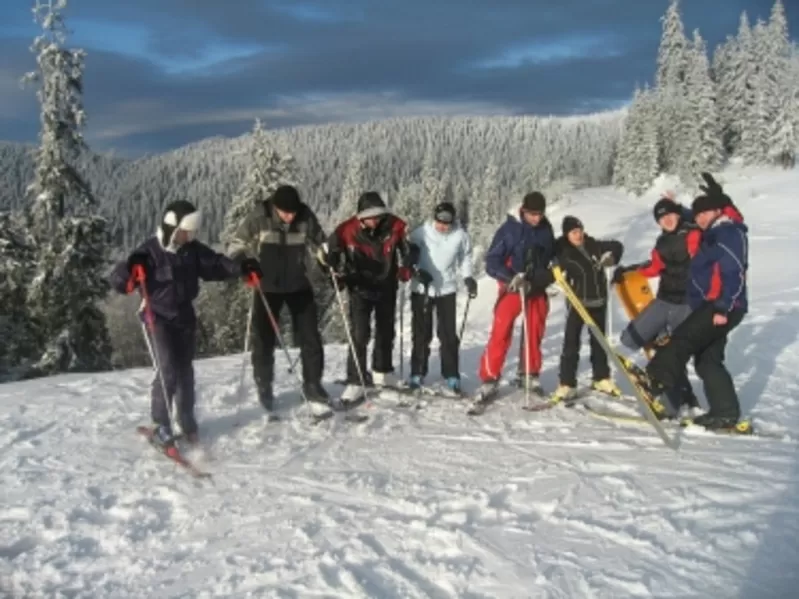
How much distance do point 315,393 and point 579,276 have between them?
133 inches

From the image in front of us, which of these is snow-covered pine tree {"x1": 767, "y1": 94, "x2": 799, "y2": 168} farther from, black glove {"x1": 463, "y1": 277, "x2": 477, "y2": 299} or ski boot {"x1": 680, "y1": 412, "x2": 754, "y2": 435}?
ski boot {"x1": 680, "y1": 412, "x2": 754, "y2": 435}

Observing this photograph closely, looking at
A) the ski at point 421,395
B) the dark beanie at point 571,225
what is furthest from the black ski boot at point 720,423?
the ski at point 421,395

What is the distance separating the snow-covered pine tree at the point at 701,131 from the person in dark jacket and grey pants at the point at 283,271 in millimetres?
61015

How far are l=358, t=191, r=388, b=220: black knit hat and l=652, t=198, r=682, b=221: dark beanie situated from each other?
300cm

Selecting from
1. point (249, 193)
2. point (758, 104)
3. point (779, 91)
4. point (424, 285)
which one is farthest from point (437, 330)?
point (779, 91)

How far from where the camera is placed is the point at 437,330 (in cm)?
905

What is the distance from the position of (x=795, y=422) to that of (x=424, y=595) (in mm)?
5785

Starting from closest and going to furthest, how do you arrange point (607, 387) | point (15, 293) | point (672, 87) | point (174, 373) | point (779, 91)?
point (174, 373)
point (607, 387)
point (15, 293)
point (779, 91)
point (672, 87)

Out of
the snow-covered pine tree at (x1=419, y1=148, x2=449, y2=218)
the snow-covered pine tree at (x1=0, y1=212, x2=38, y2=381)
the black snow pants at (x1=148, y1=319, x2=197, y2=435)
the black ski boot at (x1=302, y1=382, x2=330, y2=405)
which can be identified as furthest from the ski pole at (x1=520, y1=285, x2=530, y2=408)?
the snow-covered pine tree at (x1=419, y1=148, x2=449, y2=218)

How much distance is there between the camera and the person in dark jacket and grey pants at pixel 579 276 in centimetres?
863

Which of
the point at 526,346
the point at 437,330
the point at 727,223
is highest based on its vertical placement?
the point at 727,223

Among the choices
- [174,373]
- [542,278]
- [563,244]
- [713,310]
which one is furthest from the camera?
[563,244]

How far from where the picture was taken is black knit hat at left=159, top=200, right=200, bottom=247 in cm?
648

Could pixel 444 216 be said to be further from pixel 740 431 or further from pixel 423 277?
pixel 740 431
